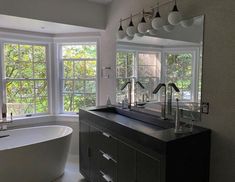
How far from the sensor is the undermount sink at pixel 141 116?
1.98m

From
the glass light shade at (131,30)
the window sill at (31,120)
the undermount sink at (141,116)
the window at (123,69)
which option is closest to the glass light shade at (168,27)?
the glass light shade at (131,30)

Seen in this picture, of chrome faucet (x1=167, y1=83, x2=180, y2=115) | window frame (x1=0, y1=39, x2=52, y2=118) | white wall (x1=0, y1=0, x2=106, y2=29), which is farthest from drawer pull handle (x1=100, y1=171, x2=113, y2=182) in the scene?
white wall (x1=0, y1=0, x2=106, y2=29)

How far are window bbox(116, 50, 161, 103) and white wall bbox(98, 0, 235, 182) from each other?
2.20 feet

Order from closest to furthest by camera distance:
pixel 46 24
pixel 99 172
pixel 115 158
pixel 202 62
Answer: pixel 202 62 < pixel 115 158 < pixel 99 172 < pixel 46 24

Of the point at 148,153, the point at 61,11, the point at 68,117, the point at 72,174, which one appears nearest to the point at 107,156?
the point at 148,153

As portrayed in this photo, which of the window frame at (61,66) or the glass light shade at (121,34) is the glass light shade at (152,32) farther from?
the window frame at (61,66)

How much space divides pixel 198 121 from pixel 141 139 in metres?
0.60

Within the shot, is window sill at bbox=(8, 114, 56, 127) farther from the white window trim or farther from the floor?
the floor

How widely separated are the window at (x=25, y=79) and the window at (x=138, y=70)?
1527 mm

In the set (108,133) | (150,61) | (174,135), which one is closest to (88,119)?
(108,133)

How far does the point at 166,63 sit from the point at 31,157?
6.75 feet

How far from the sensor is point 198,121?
182 centimetres

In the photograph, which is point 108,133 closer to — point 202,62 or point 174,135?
point 174,135

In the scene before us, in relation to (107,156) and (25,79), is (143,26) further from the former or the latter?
(25,79)
